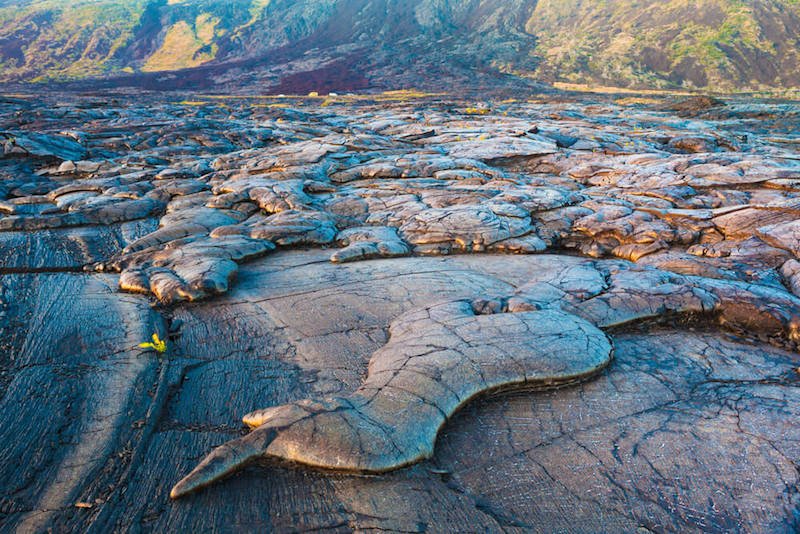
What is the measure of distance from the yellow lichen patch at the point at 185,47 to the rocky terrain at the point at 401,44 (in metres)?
0.33

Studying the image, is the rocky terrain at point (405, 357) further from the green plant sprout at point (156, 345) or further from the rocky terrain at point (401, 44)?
the rocky terrain at point (401, 44)

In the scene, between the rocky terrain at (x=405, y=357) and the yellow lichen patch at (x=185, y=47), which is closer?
the rocky terrain at (x=405, y=357)

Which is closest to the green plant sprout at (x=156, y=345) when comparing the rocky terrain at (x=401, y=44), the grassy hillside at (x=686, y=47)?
the rocky terrain at (x=401, y=44)

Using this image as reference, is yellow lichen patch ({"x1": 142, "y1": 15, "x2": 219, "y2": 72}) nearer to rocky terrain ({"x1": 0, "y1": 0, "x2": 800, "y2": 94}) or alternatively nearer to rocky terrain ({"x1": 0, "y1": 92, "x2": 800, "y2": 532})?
rocky terrain ({"x1": 0, "y1": 0, "x2": 800, "y2": 94})

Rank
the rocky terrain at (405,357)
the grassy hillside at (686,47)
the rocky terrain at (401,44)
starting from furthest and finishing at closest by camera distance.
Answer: the rocky terrain at (401,44), the grassy hillside at (686,47), the rocky terrain at (405,357)

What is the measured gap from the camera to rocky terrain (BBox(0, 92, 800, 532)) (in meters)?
2.93

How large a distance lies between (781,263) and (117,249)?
10866 mm

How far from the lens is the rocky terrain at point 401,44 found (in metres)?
49.6

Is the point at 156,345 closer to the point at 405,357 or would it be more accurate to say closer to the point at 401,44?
the point at 405,357

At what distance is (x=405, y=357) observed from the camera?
4.20 meters

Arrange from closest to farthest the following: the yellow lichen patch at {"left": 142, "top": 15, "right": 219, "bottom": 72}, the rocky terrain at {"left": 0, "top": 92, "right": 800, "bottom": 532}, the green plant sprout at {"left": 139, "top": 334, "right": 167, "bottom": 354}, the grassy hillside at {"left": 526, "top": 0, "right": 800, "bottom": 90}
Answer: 1. the rocky terrain at {"left": 0, "top": 92, "right": 800, "bottom": 532}
2. the green plant sprout at {"left": 139, "top": 334, "right": 167, "bottom": 354}
3. the grassy hillside at {"left": 526, "top": 0, "right": 800, "bottom": 90}
4. the yellow lichen patch at {"left": 142, "top": 15, "right": 219, "bottom": 72}

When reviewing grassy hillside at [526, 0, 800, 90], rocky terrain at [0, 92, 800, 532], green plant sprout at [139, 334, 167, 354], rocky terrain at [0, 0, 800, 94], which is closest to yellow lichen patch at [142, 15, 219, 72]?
rocky terrain at [0, 0, 800, 94]

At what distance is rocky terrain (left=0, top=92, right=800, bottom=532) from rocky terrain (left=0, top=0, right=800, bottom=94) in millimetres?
41697

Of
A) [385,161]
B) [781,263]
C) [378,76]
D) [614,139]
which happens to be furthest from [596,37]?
[781,263]
